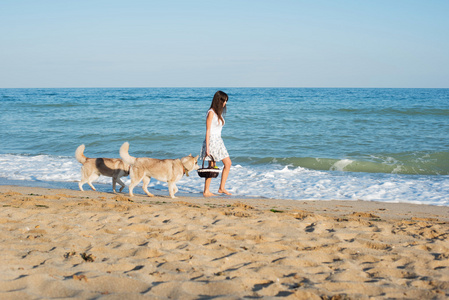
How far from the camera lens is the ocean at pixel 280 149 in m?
8.70

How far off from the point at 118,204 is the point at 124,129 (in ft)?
43.1

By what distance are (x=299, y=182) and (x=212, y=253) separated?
18.8 feet

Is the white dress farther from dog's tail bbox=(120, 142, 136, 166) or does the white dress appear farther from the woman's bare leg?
dog's tail bbox=(120, 142, 136, 166)

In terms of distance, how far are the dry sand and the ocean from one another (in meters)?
2.65

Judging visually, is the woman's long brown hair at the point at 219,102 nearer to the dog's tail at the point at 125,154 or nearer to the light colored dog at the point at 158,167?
the light colored dog at the point at 158,167

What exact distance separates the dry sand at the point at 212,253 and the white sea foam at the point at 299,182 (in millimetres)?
1964

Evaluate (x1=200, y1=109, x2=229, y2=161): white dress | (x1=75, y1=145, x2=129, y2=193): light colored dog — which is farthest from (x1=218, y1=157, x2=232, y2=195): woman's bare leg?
(x1=75, y1=145, x2=129, y2=193): light colored dog

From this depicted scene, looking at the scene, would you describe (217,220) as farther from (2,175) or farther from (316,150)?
(316,150)

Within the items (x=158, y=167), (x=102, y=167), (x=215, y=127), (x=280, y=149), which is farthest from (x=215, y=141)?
(x=280, y=149)

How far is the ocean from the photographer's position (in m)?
8.70

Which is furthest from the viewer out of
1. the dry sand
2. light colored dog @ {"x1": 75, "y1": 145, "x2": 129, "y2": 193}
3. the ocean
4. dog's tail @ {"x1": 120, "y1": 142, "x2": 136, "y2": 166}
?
the ocean

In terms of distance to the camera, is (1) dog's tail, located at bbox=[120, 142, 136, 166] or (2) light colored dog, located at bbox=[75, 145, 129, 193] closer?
(1) dog's tail, located at bbox=[120, 142, 136, 166]

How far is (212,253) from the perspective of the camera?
12.5 feet

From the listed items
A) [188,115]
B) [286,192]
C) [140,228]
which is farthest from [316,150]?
[188,115]
